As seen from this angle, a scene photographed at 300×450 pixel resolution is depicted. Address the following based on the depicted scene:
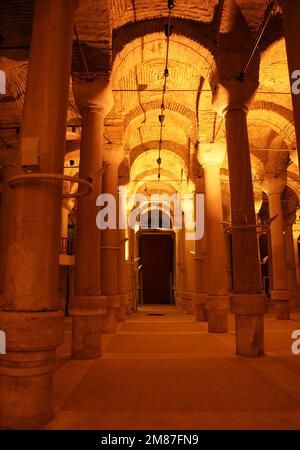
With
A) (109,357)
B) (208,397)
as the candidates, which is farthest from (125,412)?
(109,357)

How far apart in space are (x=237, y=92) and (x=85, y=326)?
5.48 m

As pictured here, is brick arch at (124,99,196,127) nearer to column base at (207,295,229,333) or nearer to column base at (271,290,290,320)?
column base at (207,295,229,333)

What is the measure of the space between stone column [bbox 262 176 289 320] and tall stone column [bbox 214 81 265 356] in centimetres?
653

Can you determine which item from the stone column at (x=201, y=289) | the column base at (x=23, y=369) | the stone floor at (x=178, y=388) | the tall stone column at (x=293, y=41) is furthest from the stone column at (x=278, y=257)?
the column base at (x=23, y=369)

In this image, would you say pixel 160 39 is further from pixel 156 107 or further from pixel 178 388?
pixel 178 388

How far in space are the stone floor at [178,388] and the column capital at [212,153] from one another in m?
5.24

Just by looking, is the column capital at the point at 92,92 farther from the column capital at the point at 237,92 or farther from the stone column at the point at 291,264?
the stone column at the point at 291,264

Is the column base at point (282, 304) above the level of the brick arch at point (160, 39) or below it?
below

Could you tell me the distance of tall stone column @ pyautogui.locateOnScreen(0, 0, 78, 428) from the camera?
130 inches

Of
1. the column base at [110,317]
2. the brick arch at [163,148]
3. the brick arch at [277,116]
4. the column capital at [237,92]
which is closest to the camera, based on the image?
the column capital at [237,92]

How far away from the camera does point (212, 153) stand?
10648mm

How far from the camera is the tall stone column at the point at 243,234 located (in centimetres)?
664

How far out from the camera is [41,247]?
349 centimetres

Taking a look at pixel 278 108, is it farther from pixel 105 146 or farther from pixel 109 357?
pixel 109 357
